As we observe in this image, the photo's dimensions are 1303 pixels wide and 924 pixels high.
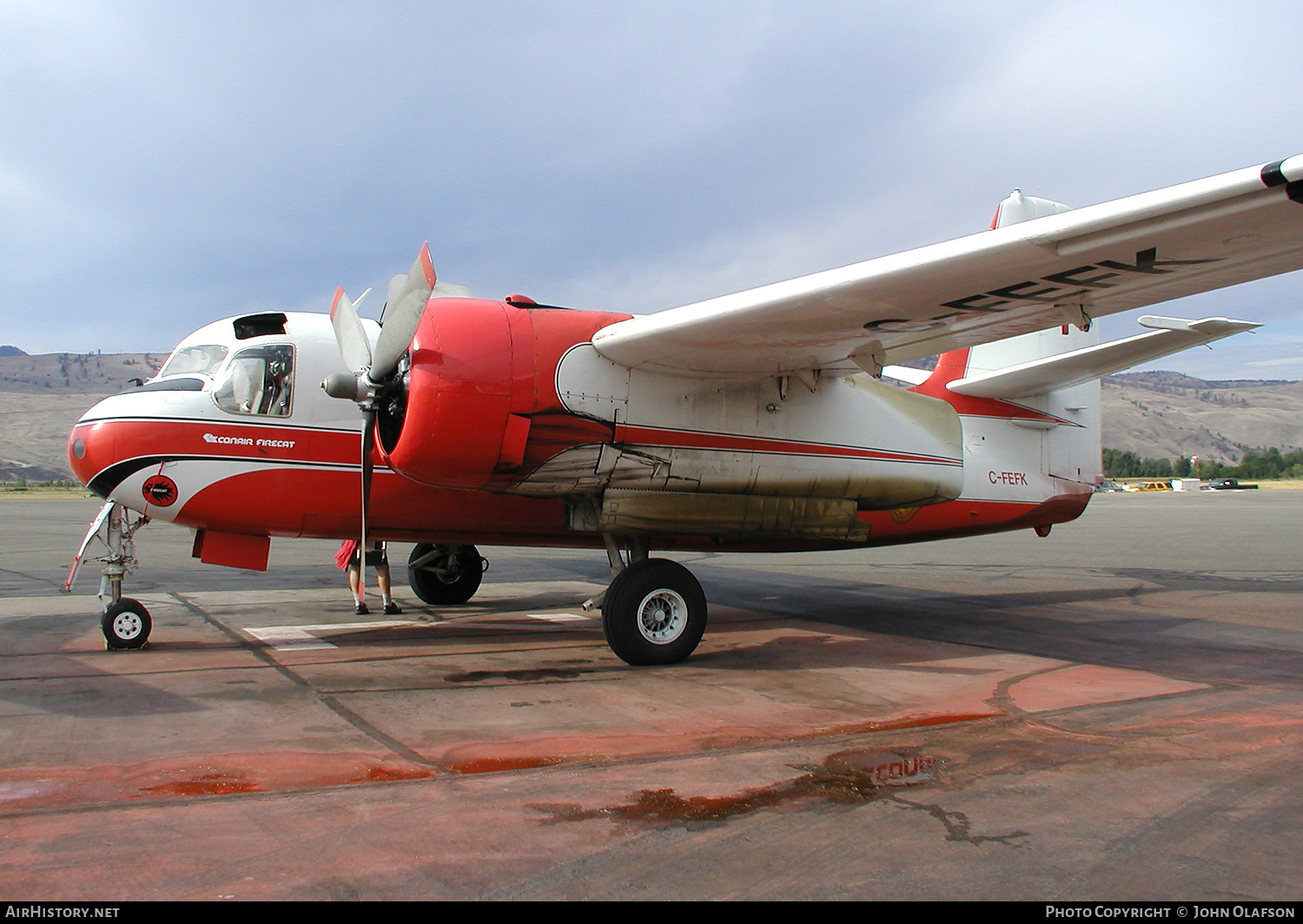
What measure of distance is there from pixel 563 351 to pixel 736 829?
185 inches

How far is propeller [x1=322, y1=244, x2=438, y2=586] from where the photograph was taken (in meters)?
7.30

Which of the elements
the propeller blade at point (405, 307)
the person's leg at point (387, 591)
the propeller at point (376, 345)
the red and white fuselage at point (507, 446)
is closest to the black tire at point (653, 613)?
the red and white fuselage at point (507, 446)

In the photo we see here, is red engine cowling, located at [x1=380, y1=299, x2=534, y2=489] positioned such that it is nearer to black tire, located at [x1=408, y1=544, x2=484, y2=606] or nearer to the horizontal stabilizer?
black tire, located at [x1=408, y1=544, x2=484, y2=606]

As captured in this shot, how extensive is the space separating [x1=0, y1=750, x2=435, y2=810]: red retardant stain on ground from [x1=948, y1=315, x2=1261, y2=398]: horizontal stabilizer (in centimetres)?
820

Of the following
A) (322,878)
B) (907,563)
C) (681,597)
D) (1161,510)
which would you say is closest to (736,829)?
(322,878)

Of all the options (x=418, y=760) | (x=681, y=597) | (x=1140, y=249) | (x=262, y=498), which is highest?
(x=1140, y=249)

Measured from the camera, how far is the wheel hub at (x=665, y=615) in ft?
26.8

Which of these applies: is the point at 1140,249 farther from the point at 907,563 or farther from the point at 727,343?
the point at 907,563

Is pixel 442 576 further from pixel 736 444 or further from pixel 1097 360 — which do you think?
pixel 1097 360

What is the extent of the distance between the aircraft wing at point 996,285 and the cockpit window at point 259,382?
11.7 ft

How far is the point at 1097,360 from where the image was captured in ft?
35.2

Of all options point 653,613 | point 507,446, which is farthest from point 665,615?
point 507,446

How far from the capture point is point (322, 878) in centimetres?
343

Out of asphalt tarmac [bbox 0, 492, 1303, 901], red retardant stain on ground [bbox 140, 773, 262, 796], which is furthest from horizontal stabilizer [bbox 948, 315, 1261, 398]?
red retardant stain on ground [bbox 140, 773, 262, 796]
